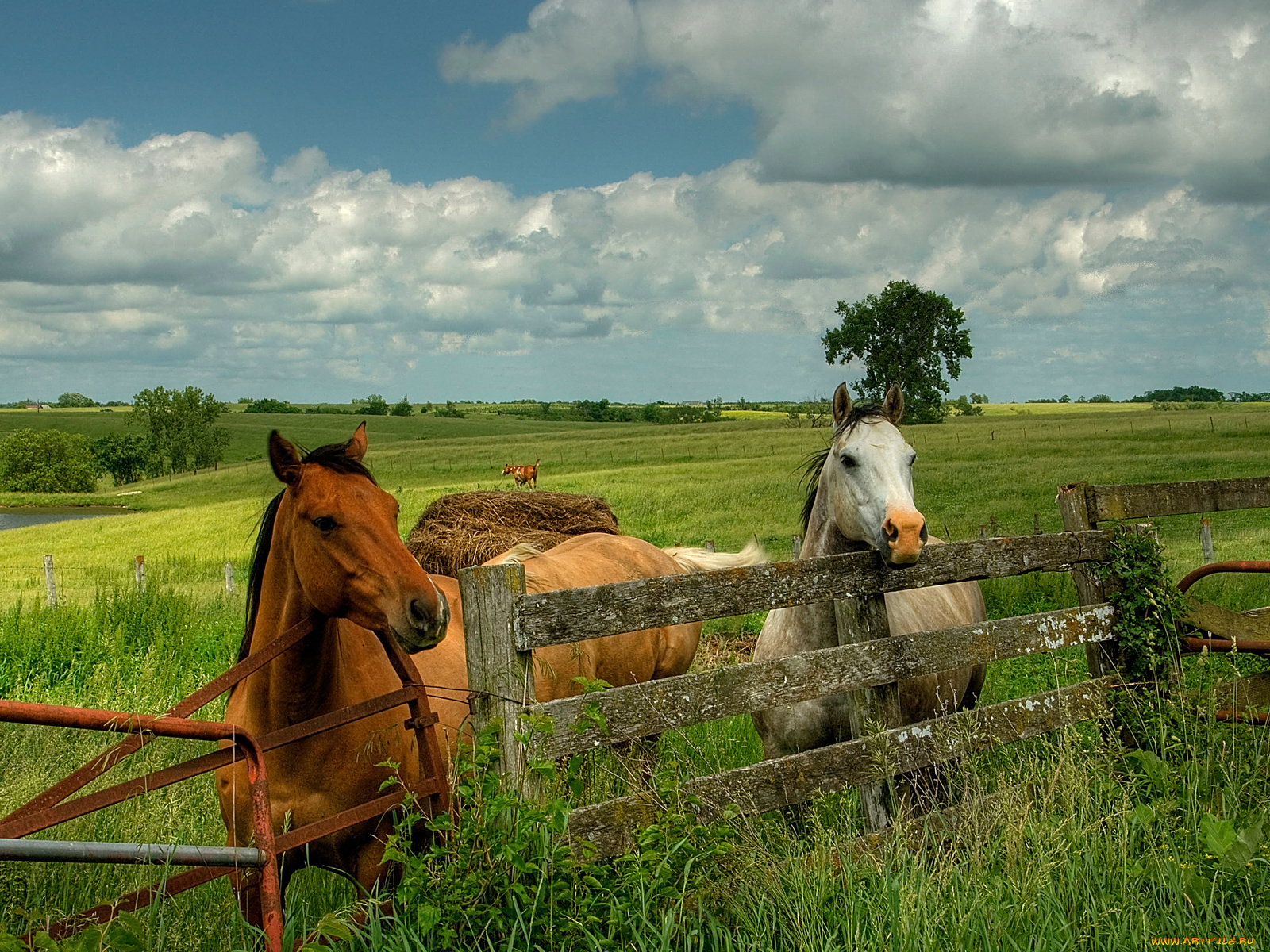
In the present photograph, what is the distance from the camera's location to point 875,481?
4230 millimetres

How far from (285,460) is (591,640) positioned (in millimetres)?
2409

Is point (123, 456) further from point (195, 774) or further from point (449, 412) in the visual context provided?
point (195, 774)

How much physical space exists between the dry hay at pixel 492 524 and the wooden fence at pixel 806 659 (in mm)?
6780

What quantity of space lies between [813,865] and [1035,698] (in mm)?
1596

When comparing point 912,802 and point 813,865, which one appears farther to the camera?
point 912,802

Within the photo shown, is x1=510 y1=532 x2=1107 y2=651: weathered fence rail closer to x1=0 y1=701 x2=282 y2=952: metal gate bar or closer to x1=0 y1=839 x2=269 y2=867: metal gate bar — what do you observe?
x1=0 y1=701 x2=282 y2=952: metal gate bar

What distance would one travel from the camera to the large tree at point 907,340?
64.0m

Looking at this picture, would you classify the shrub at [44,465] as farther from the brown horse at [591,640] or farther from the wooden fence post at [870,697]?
the wooden fence post at [870,697]

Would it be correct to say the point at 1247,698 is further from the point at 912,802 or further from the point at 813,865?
the point at 813,865

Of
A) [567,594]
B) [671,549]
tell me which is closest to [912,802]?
[567,594]

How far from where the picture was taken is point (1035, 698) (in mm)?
4238

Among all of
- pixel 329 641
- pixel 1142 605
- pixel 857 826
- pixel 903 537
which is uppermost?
pixel 903 537

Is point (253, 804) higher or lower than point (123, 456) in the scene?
lower

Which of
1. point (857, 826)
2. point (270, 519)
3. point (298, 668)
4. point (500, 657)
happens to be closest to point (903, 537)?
point (857, 826)
